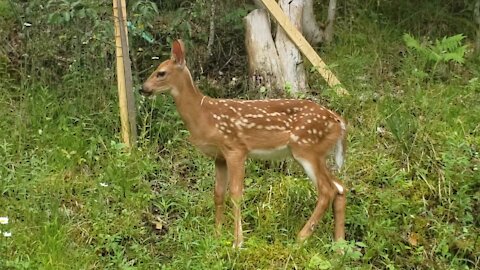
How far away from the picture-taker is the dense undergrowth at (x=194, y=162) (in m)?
5.55

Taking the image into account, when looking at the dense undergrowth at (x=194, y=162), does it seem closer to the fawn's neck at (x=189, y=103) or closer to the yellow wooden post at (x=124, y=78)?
the yellow wooden post at (x=124, y=78)

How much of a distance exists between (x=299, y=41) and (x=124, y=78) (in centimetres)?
188

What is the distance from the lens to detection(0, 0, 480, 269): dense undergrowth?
5551 millimetres

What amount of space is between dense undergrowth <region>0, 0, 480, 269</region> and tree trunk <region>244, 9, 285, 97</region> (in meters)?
0.24

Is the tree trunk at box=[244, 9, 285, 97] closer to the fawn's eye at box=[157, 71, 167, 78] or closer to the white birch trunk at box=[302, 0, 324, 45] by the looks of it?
the white birch trunk at box=[302, 0, 324, 45]

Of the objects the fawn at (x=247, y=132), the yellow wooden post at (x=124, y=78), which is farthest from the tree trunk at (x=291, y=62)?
the fawn at (x=247, y=132)

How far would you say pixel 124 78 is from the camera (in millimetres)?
6648

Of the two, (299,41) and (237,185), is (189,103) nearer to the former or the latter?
(237,185)

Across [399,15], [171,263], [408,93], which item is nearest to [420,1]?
[399,15]

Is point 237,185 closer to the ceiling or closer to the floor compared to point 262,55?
closer to the floor

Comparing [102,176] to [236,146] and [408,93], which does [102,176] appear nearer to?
[236,146]

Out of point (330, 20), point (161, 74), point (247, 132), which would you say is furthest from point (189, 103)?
point (330, 20)

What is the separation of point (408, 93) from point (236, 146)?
8.38 feet

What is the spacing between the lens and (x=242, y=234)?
5.59m
